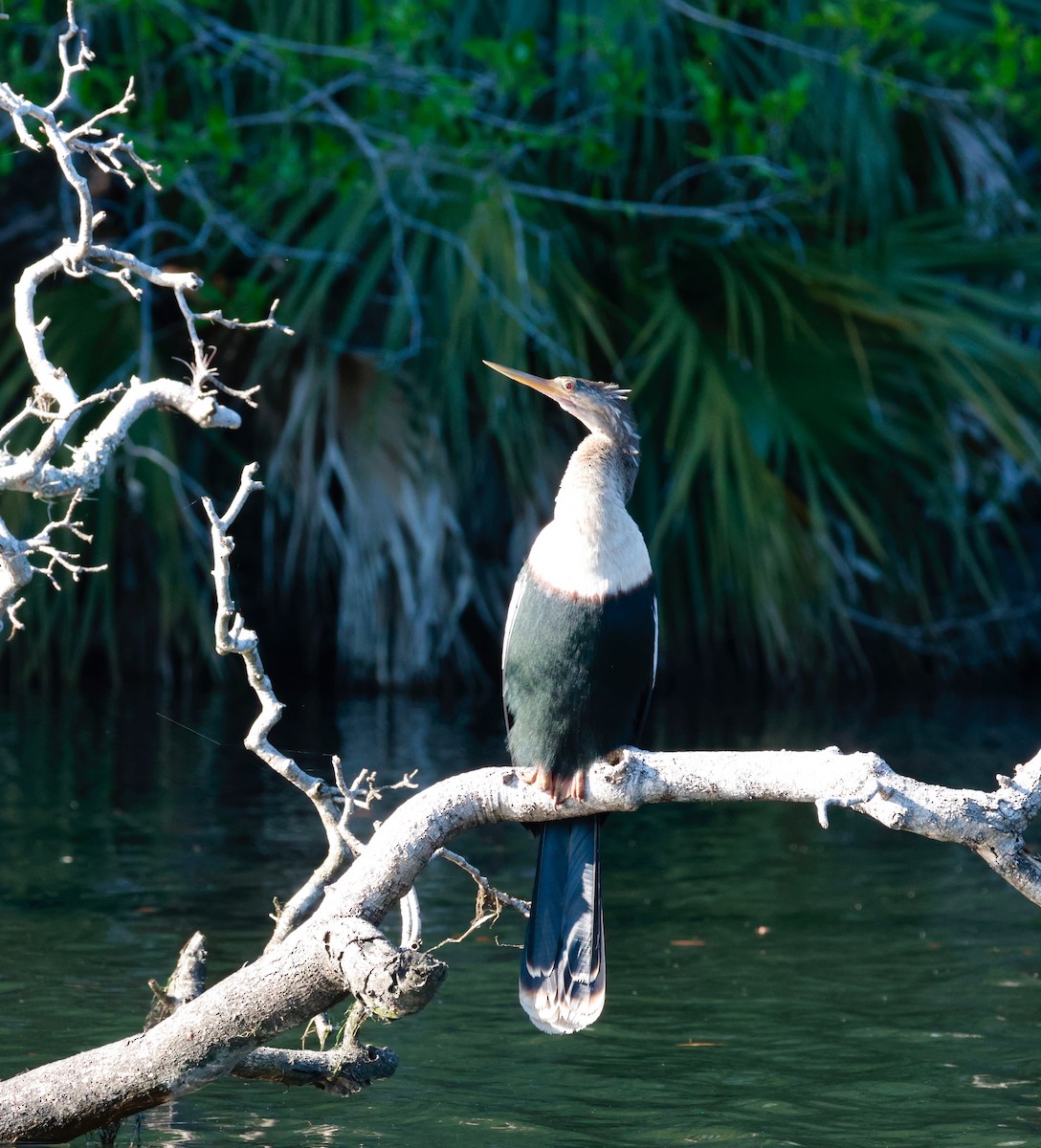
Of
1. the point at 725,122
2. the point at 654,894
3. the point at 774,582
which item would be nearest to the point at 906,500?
the point at 774,582

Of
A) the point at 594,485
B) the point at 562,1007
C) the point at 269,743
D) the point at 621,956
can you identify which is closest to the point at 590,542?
the point at 594,485

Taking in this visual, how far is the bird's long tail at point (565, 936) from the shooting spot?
3010 mm

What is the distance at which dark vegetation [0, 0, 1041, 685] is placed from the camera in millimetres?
8031

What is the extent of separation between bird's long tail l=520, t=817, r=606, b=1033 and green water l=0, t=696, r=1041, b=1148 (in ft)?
1.69

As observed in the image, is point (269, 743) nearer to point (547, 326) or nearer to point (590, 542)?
point (590, 542)

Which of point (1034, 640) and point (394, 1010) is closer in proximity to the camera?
point (394, 1010)

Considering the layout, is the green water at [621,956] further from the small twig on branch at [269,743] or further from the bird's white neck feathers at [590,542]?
the bird's white neck feathers at [590,542]

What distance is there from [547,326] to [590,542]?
5.22 meters

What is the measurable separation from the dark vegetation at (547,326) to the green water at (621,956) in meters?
1.17

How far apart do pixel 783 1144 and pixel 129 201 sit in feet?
23.6

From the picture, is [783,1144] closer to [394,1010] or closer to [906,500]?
[394,1010]

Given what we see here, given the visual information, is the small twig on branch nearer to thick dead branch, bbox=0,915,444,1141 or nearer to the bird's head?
thick dead branch, bbox=0,915,444,1141

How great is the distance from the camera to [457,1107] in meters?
3.56

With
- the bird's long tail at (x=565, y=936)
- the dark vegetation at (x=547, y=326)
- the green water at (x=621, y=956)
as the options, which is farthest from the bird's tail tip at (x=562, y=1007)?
the dark vegetation at (x=547, y=326)
